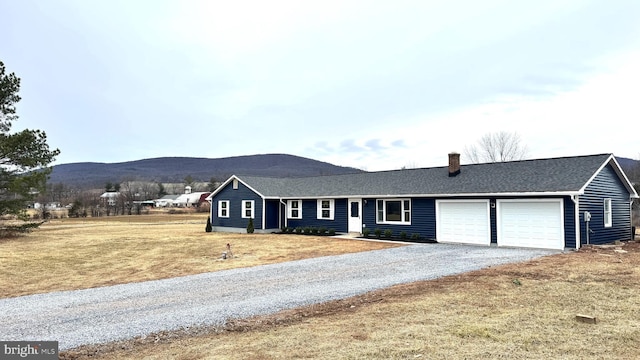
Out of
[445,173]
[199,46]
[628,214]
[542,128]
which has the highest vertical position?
[199,46]

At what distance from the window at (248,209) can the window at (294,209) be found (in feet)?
8.30

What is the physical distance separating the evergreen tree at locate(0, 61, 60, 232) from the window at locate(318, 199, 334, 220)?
714 inches

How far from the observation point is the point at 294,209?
1107 inches

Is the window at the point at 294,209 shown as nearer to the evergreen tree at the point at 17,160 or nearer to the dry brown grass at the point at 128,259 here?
the dry brown grass at the point at 128,259

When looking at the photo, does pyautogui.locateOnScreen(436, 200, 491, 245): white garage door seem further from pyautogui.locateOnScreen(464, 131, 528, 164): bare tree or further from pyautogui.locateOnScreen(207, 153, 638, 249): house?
pyautogui.locateOnScreen(464, 131, 528, 164): bare tree

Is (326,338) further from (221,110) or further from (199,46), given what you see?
(221,110)

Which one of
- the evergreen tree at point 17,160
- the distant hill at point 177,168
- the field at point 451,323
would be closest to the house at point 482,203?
the field at point 451,323

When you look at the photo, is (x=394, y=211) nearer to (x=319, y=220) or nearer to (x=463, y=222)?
(x=463, y=222)

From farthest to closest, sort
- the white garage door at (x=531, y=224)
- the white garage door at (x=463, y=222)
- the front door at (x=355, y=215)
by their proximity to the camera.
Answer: the front door at (x=355, y=215)
the white garage door at (x=463, y=222)
the white garage door at (x=531, y=224)

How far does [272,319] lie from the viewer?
7121 millimetres

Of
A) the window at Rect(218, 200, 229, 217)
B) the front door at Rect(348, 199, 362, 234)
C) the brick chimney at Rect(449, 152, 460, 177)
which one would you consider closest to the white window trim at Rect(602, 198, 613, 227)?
the brick chimney at Rect(449, 152, 460, 177)

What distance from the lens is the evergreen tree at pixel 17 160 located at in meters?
25.3

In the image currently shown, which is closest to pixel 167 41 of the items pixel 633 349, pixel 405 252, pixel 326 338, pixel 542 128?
pixel 405 252

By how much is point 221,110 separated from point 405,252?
18.5 m
